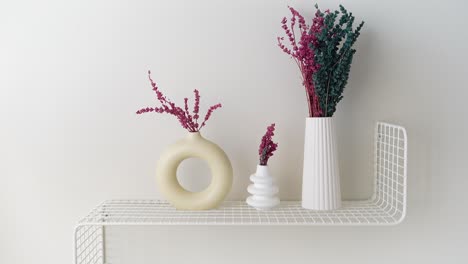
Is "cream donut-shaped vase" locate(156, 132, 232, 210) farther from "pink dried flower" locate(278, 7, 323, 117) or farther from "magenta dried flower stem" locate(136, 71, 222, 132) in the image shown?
"pink dried flower" locate(278, 7, 323, 117)

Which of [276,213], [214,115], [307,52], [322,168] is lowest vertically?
[276,213]

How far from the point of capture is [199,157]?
98cm

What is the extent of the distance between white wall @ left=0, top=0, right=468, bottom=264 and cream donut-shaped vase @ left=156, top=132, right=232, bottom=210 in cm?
12

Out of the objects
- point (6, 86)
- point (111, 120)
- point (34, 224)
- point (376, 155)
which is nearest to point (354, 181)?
point (376, 155)

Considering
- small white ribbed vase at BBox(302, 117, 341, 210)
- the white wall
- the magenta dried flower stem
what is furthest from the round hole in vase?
small white ribbed vase at BBox(302, 117, 341, 210)

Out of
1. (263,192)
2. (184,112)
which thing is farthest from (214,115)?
(263,192)

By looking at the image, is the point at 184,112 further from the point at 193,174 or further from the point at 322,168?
the point at 322,168

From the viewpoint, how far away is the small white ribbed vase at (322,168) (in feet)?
3.17

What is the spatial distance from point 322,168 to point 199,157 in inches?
12.8

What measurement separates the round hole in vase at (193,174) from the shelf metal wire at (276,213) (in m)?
0.09

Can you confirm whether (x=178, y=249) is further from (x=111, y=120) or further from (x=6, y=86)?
(x=6, y=86)

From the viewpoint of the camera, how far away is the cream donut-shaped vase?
0.97 meters

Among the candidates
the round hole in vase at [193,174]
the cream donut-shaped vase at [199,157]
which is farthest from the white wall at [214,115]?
the cream donut-shaped vase at [199,157]

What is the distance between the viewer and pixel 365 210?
3.31 ft
